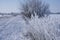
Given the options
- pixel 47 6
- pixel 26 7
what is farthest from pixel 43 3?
pixel 26 7

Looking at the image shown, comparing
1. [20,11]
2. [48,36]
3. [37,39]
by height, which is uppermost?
[48,36]

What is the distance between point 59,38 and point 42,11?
9.22 ft

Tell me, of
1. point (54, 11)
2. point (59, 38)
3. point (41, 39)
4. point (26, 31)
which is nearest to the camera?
point (41, 39)

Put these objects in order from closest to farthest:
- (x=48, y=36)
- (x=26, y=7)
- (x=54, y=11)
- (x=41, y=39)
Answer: (x=48, y=36)
(x=41, y=39)
(x=54, y=11)
(x=26, y=7)

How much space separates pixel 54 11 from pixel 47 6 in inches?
12.7

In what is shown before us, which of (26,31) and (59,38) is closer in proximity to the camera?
(59,38)

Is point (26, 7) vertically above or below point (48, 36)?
below

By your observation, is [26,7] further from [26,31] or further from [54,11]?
[26,31]

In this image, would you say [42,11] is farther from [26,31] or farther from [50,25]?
[50,25]

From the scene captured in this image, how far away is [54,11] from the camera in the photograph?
5078mm

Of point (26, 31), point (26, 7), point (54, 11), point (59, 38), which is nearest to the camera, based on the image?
point (59, 38)

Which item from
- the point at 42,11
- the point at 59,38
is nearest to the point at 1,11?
the point at 42,11

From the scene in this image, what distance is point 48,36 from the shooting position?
6.67 feet

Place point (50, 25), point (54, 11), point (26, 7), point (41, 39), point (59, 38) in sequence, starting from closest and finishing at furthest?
1. point (41, 39)
2. point (50, 25)
3. point (59, 38)
4. point (54, 11)
5. point (26, 7)
